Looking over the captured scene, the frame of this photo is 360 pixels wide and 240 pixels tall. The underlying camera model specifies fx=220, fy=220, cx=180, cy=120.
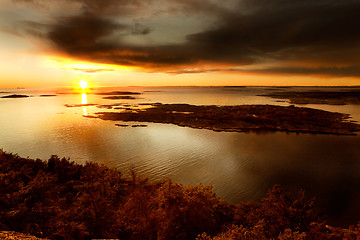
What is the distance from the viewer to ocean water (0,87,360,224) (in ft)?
76.4

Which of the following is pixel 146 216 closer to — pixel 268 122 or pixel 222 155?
pixel 222 155

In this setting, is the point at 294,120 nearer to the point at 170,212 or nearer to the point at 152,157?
the point at 152,157

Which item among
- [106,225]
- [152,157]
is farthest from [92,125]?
[106,225]

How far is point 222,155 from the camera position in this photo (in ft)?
109

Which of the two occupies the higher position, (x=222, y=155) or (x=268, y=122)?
(x=268, y=122)

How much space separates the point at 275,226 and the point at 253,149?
2345cm

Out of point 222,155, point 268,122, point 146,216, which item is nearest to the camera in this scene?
point 146,216

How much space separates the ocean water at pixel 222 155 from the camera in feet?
76.4

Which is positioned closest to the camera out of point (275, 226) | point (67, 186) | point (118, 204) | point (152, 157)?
point (275, 226)

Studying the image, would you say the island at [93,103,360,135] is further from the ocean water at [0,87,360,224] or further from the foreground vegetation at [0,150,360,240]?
the foreground vegetation at [0,150,360,240]

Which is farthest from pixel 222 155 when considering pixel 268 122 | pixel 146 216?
pixel 268 122

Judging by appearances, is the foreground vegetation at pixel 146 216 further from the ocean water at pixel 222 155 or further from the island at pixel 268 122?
the island at pixel 268 122

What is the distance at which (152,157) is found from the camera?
3228 centimetres

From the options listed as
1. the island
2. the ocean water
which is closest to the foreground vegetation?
the ocean water
